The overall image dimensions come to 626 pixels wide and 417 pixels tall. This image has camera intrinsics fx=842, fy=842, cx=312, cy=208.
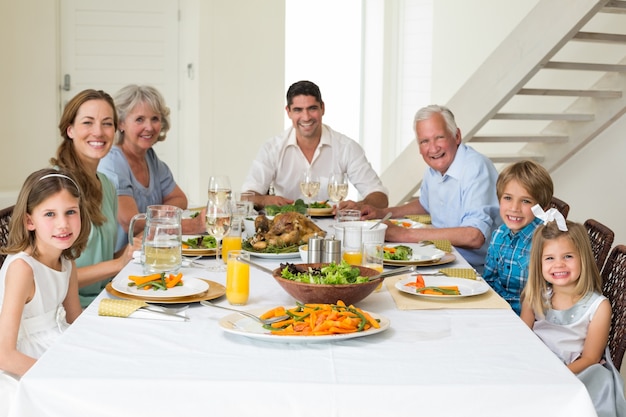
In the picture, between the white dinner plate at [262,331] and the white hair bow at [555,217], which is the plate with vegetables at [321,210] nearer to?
the white hair bow at [555,217]

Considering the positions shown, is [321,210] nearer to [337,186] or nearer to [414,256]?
[337,186]

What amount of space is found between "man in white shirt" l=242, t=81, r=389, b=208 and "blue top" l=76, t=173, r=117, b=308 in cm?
126

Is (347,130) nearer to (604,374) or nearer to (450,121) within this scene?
(450,121)

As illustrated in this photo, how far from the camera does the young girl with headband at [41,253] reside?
2195 millimetres

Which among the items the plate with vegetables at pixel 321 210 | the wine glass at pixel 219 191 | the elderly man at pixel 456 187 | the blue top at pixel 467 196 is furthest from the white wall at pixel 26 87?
the wine glass at pixel 219 191

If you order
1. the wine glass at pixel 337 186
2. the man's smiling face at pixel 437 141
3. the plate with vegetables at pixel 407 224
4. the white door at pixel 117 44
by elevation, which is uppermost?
the white door at pixel 117 44

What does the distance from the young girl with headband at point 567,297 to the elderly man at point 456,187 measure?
0.61m

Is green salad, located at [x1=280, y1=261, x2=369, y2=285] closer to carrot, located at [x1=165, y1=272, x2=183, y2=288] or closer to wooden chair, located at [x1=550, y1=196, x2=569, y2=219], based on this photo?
carrot, located at [x1=165, y1=272, x2=183, y2=288]

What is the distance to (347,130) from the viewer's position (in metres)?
8.38

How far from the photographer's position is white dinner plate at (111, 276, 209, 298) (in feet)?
6.58

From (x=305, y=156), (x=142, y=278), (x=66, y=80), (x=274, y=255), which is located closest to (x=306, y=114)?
(x=305, y=156)

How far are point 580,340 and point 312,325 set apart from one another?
1.04 meters

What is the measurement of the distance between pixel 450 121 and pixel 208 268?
1.54m

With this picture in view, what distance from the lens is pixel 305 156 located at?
4.46 meters
